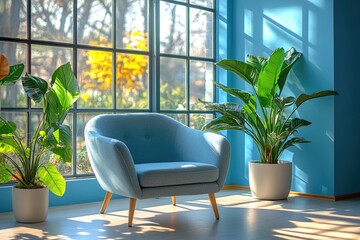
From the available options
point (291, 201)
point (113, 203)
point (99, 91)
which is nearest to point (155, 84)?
point (99, 91)

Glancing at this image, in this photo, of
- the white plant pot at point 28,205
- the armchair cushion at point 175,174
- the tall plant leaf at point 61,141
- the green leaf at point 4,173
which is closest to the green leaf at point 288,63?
the armchair cushion at point 175,174

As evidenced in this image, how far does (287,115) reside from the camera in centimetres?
546

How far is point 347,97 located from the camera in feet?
17.6

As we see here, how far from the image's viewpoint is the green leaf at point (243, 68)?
5.12 metres

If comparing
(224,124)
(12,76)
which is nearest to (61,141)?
(12,76)

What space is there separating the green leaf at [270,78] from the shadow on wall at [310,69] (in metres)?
0.43

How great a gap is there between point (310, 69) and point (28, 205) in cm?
280

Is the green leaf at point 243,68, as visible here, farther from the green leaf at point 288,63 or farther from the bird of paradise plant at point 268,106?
the green leaf at point 288,63

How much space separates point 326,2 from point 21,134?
288 centimetres

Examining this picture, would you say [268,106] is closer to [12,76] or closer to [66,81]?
[66,81]

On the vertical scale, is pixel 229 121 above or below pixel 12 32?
below

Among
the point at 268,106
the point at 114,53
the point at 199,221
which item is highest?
the point at 114,53

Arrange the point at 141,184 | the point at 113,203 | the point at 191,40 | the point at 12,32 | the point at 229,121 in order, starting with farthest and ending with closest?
1. the point at 191,40
2. the point at 229,121
3. the point at 113,203
4. the point at 12,32
5. the point at 141,184

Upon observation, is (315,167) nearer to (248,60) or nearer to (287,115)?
(287,115)
